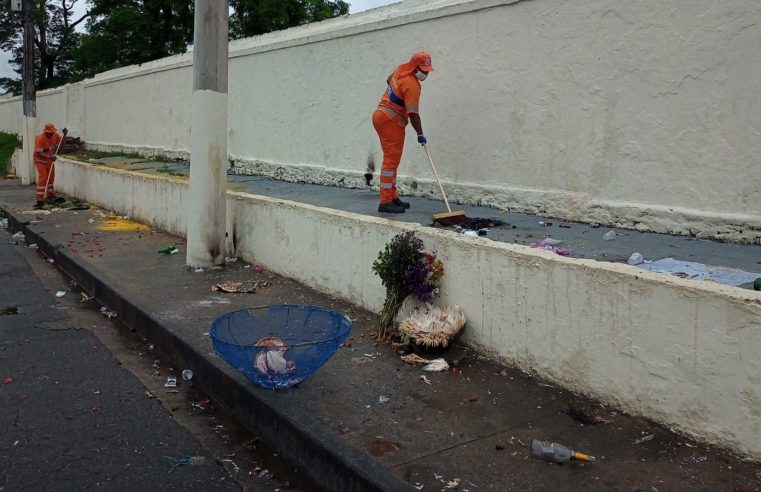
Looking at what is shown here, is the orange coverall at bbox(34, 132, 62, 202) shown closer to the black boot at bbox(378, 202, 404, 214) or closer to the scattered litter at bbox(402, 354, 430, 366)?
the black boot at bbox(378, 202, 404, 214)

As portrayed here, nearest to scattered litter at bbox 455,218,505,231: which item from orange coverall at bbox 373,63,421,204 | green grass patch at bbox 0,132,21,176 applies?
orange coverall at bbox 373,63,421,204

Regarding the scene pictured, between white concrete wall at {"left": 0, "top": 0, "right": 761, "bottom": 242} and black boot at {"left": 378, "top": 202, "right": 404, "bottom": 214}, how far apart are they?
98 centimetres

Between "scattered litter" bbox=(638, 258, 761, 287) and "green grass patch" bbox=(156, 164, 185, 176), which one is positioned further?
"green grass patch" bbox=(156, 164, 185, 176)

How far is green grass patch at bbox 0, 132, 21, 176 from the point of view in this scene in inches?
939

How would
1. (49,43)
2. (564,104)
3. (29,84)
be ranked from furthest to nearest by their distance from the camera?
1. (49,43)
2. (29,84)
3. (564,104)

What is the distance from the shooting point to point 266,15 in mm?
24016

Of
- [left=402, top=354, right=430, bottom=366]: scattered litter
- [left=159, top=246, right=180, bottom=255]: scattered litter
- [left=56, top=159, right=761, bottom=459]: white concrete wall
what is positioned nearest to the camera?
[left=56, top=159, right=761, bottom=459]: white concrete wall

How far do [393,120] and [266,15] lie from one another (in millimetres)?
18669

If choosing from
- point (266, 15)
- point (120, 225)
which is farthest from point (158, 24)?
point (120, 225)

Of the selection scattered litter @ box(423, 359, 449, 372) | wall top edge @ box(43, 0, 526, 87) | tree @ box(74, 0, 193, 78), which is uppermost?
tree @ box(74, 0, 193, 78)

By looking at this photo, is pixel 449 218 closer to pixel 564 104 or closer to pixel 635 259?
pixel 564 104

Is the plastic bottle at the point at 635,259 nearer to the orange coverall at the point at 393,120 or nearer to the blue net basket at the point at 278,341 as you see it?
the blue net basket at the point at 278,341

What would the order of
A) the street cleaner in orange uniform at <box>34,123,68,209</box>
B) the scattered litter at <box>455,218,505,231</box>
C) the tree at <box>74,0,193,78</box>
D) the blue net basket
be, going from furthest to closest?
the tree at <box>74,0,193,78</box> < the street cleaner in orange uniform at <box>34,123,68,209</box> < the scattered litter at <box>455,218,505,231</box> < the blue net basket

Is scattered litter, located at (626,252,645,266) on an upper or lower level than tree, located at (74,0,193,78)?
lower
